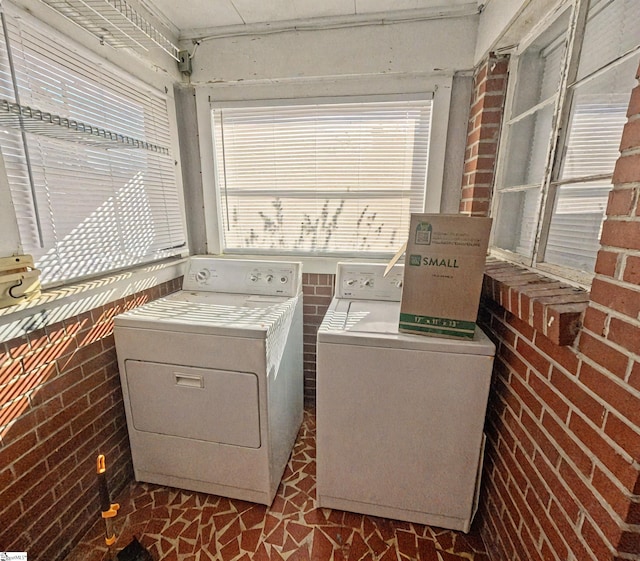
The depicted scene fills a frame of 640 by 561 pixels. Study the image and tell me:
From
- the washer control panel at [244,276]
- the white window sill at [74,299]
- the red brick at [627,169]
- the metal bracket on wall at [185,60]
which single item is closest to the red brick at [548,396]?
the red brick at [627,169]

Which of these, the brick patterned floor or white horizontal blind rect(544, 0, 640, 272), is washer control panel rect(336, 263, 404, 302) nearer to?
white horizontal blind rect(544, 0, 640, 272)

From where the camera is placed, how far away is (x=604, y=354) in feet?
2.60

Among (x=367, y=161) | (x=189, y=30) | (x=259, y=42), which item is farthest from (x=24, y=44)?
(x=367, y=161)

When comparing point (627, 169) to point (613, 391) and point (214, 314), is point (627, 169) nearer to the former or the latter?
point (613, 391)

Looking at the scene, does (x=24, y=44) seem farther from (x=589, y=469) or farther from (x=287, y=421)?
(x=589, y=469)

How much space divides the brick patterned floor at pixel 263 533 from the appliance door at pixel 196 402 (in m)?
0.40

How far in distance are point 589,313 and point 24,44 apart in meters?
2.11

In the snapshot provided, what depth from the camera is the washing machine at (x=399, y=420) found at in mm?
1273

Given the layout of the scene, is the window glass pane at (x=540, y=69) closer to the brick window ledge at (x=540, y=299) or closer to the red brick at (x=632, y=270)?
the brick window ledge at (x=540, y=299)

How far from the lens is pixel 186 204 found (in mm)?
2219

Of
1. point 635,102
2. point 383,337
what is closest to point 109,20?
point 383,337

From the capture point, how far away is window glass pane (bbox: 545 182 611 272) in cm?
115

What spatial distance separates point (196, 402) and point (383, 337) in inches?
37.0

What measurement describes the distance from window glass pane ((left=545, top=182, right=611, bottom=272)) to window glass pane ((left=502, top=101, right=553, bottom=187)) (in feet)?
0.66
